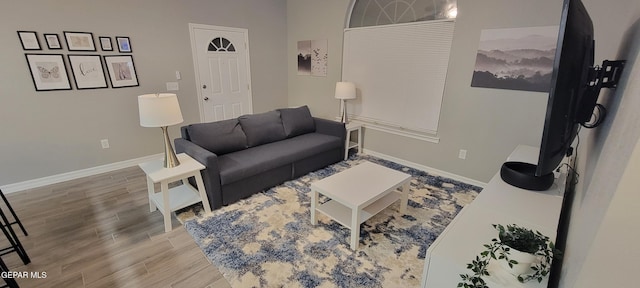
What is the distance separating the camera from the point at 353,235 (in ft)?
6.69

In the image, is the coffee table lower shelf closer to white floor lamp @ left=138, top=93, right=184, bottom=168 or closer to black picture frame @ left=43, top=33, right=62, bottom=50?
white floor lamp @ left=138, top=93, right=184, bottom=168

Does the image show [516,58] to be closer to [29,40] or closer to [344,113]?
[344,113]

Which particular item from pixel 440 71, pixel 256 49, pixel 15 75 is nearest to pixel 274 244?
pixel 440 71

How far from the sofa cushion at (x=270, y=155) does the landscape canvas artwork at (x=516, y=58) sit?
77.5 inches

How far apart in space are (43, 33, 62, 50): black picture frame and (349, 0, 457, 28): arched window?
3668 mm

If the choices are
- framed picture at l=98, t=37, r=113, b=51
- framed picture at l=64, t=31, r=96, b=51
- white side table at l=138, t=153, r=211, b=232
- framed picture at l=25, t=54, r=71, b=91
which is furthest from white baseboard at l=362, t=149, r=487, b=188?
framed picture at l=25, t=54, r=71, b=91


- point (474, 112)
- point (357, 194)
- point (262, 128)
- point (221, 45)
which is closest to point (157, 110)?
point (262, 128)

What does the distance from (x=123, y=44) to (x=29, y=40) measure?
0.83 m

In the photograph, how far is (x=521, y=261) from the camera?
957 millimetres

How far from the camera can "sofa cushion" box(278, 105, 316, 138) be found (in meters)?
3.68

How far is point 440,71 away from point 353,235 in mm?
2355

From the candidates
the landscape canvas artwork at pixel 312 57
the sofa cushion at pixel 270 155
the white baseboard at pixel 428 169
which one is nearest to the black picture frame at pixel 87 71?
the sofa cushion at pixel 270 155

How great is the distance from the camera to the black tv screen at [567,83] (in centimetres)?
85

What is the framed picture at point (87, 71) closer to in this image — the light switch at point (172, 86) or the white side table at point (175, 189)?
the light switch at point (172, 86)
